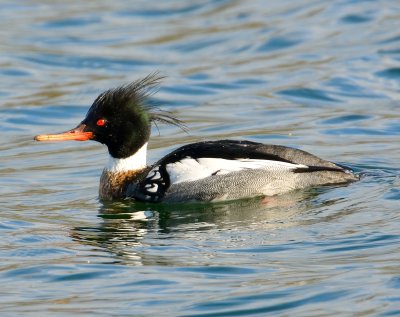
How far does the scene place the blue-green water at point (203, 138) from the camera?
7797 mm

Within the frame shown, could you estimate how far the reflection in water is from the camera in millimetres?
8984

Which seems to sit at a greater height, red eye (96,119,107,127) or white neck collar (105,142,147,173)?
red eye (96,119,107,127)

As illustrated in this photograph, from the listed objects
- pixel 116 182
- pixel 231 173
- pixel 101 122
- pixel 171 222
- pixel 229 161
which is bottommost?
pixel 171 222

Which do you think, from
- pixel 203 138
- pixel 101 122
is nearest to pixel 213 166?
pixel 101 122

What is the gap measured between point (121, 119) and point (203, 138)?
8.59 feet

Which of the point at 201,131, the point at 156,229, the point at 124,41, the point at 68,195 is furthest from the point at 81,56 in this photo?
the point at 156,229

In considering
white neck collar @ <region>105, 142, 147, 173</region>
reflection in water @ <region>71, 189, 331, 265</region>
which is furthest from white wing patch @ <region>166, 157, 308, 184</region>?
white neck collar @ <region>105, 142, 147, 173</region>

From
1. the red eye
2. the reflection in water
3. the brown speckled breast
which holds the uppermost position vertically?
the red eye

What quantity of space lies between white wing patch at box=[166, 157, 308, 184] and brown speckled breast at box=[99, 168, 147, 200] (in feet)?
2.02

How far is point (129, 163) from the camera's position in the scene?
1110cm

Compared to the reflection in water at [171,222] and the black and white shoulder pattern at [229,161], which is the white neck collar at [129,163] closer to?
the reflection in water at [171,222]

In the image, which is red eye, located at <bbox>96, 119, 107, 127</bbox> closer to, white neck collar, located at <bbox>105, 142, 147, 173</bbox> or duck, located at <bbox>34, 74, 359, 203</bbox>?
duck, located at <bbox>34, 74, 359, 203</bbox>

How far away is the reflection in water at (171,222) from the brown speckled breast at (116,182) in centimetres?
13

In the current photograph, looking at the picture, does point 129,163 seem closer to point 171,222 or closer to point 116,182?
point 116,182
